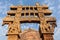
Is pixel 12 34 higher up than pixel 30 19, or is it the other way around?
pixel 30 19

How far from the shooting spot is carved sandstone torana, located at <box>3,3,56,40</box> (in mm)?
9086

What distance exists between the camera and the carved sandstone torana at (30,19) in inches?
358

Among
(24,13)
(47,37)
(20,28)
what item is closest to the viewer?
(47,37)

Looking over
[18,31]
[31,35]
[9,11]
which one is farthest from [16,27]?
[9,11]

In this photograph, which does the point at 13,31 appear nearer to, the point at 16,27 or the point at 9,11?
the point at 16,27

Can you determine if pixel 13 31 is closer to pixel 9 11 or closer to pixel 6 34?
pixel 6 34

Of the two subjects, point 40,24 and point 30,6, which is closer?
point 40,24

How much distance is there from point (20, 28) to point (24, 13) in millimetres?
1330

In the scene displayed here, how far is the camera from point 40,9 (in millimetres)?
10664

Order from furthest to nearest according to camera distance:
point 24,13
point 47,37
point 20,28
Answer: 1. point 24,13
2. point 20,28
3. point 47,37

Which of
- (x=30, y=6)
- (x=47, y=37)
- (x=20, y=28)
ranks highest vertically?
(x=30, y=6)

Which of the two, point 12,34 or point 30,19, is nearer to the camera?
point 12,34

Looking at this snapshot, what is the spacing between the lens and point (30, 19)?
1001 cm

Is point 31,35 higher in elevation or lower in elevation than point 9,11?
lower
